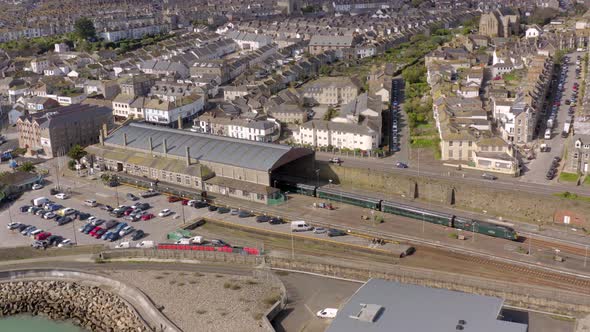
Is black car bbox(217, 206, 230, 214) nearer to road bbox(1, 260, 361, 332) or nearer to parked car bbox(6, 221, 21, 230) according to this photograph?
road bbox(1, 260, 361, 332)

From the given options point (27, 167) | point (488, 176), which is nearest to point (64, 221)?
point (27, 167)

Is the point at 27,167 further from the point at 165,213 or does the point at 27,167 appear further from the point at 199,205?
the point at 199,205

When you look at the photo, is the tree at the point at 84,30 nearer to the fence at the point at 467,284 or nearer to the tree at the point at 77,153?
the tree at the point at 77,153

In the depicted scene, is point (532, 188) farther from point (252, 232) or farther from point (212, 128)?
point (212, 128)

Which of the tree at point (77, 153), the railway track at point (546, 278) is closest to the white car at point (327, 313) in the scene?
the railway track at point (546, 278)

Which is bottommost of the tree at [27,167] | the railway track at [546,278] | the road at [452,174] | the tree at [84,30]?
the railway track at [546,278]

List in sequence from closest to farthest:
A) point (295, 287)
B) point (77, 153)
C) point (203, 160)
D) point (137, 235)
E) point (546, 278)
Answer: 1. point (546, 278)
2. point (295, 287)
3. point (137, 235)
4. point (203, 160)
5. point (77, 153)
